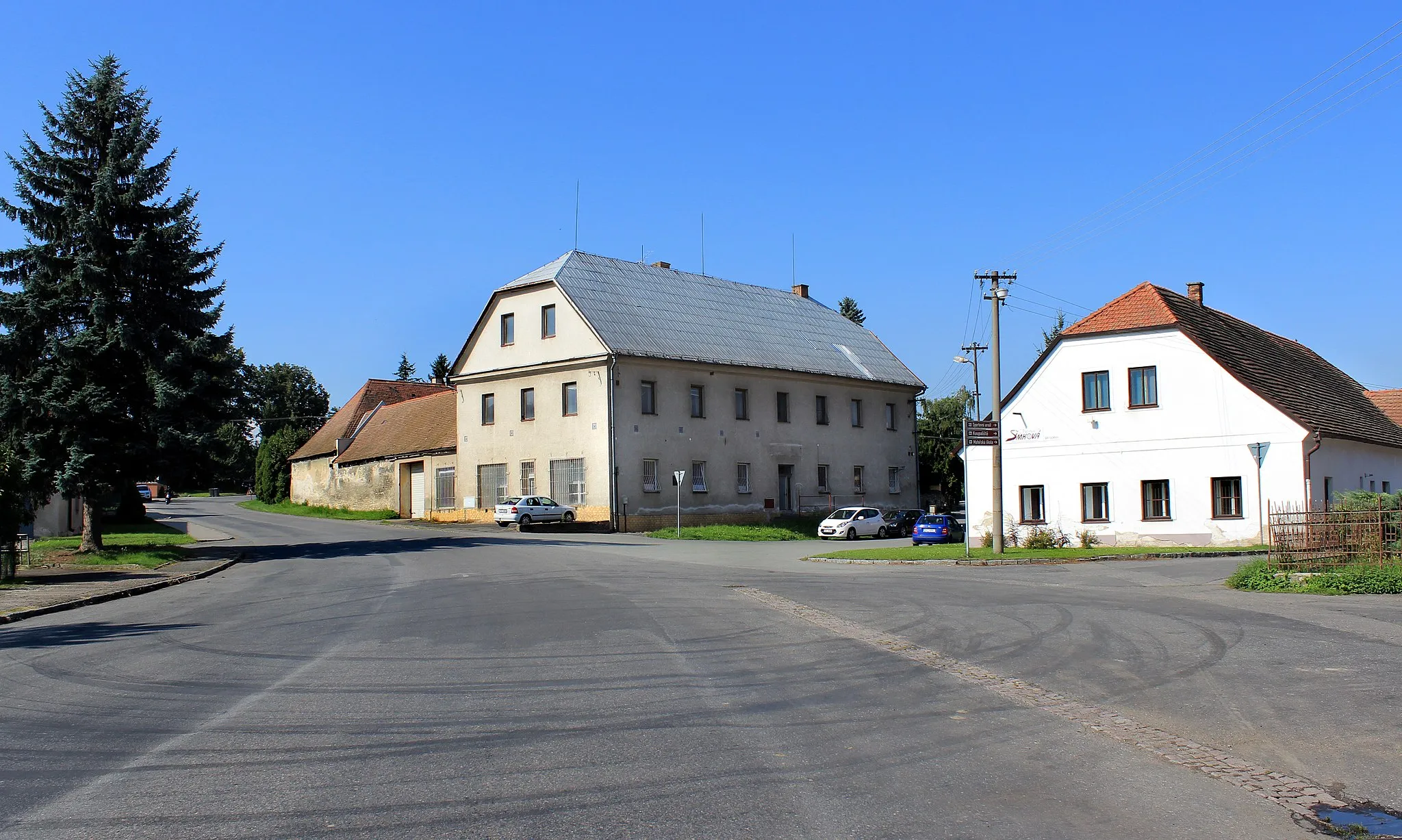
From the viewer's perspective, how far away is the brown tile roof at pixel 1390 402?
4516 cm

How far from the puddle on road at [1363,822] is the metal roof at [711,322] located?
4130 cm

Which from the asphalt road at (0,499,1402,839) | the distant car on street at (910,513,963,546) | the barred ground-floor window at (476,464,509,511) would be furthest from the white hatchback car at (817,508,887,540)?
the asphalt road at (0,499,1402,839)

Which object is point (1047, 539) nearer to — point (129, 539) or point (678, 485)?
point (678, 485)

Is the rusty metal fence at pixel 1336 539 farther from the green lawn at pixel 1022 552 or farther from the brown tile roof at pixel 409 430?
the brown tile roof at pixel 409 430

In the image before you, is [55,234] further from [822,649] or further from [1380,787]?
[1380,787]

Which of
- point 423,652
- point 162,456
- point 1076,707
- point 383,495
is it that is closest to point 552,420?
point 383,495

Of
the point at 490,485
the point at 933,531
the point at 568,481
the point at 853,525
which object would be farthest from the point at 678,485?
the point at 490,485

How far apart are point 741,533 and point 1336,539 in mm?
24280

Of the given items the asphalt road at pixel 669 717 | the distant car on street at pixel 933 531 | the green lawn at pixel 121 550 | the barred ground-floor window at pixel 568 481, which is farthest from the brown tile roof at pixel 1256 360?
the green lawn at pixel 121 550

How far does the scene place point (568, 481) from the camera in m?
48.1

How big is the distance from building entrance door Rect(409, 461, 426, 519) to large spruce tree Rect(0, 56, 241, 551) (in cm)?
2608

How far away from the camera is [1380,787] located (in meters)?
6.53

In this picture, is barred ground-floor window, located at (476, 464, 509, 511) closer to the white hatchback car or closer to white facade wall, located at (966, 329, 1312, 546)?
the white hatchback car

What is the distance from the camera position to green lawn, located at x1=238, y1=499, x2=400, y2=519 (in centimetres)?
5875
